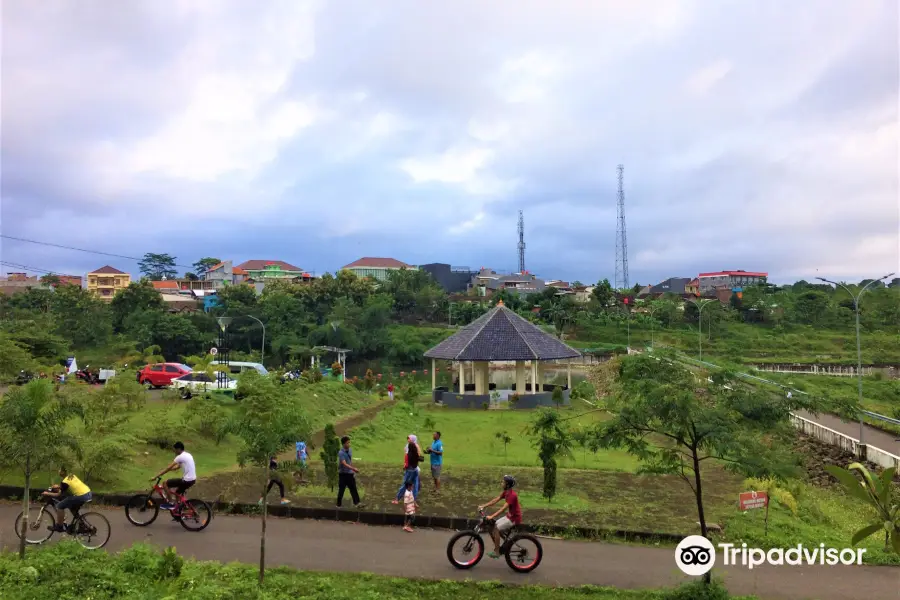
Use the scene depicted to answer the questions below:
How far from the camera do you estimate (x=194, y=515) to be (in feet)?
29.0

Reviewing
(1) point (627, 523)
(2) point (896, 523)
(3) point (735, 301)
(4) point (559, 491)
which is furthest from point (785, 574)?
(3) point (735, 301)

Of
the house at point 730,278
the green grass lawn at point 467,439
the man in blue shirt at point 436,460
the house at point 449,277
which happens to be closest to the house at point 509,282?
the house at point 449,277

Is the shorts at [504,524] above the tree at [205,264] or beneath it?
beneath

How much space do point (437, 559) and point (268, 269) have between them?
86.3 metres

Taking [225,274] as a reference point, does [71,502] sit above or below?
below

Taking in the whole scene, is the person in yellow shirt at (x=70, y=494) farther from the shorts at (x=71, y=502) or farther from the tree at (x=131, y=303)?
the tree at (x=131, y=303)

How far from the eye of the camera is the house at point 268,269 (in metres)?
88.6

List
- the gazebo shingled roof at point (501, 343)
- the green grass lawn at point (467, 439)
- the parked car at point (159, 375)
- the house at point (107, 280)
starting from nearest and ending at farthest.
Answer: the green grass lawn at point (467, 439), the parked car at point (159, 375), the gazebo shingled roof at point (501, 343), the house at point (107, 280)

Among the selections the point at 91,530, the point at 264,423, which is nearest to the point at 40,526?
the point at 91,530

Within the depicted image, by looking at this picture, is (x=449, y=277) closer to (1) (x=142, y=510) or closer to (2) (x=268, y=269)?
(2) (x=268, y=269)

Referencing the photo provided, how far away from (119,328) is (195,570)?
4592cm

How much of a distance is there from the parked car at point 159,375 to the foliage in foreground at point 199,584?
1798 cm

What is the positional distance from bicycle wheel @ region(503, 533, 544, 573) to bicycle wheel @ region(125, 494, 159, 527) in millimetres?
5457

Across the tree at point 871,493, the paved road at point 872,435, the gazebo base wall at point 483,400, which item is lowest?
the paved road at point 872,435
